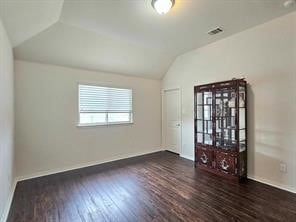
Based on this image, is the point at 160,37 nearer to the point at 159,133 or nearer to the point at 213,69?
the point at 213,69

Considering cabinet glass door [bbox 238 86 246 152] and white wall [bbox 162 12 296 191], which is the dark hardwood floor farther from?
cabinet glass door [bbox 238 86 246 152]

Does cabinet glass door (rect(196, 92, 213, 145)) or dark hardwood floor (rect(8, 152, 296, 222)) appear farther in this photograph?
cabinet glass door (rect(196, 92, 213, 145))

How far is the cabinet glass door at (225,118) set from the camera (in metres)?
3.38

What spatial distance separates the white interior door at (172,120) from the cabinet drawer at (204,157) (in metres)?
1.16

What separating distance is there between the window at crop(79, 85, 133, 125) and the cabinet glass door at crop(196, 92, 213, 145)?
2.04 meters

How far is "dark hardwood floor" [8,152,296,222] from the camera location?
221 cm

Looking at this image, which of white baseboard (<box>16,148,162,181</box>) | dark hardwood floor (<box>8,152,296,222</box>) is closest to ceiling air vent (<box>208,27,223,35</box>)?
dark hardwood floor (<box>8,152,296,222</box>)

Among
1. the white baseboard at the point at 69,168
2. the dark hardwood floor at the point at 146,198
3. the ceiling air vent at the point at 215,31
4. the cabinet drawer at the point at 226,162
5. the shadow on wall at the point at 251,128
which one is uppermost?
the ceiling air vent at the point at 215,31

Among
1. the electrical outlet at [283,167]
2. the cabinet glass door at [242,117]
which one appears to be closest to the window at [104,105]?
the cabinet glass door at [242,117]

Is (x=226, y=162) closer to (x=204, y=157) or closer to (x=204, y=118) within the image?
(x=204, y=157)

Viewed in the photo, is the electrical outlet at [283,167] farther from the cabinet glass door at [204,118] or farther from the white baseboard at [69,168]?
the white baseboard at [69,168]

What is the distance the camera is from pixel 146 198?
265 centimetres

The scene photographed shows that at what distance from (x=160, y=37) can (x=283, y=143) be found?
310 cm

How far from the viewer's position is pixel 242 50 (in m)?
3.47
